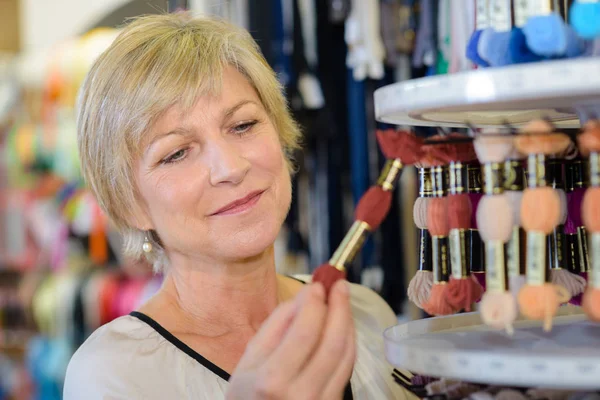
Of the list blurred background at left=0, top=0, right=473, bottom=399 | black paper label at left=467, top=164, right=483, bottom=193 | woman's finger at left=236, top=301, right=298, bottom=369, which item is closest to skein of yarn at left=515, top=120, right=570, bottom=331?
black paper label at left=467, top=164, right=483, bottom=193

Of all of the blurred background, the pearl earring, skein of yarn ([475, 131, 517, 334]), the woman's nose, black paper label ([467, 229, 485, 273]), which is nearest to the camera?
skein of yarn ([475, 131, 517, 334])

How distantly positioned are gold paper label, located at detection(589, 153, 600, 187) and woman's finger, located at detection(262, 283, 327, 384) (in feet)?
0.92

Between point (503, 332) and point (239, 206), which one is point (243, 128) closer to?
point (239, 206)

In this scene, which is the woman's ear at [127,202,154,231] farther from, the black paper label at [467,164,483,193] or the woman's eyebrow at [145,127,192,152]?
the black paper label at [467,164,483,193]

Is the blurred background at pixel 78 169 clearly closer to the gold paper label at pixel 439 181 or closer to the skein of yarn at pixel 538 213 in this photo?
the gold paper label at pixel 439 181

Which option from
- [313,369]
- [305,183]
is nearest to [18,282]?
[305,183]

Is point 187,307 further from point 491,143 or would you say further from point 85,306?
point 85,306

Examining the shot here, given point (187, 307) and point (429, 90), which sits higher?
point (429, 90)

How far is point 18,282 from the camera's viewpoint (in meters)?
3.01

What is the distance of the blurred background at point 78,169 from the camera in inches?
80.9

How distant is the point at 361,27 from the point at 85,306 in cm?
144

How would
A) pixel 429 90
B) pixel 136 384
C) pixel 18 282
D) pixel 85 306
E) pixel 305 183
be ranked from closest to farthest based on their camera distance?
1. pixel 429 90
2. pixel 136 384
3. pixel 305 183
4. pixel 85 306
5. pixel 18 282

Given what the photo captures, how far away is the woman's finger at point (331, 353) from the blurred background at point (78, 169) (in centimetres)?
88

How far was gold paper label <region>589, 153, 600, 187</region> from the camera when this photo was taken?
2.22 ft
